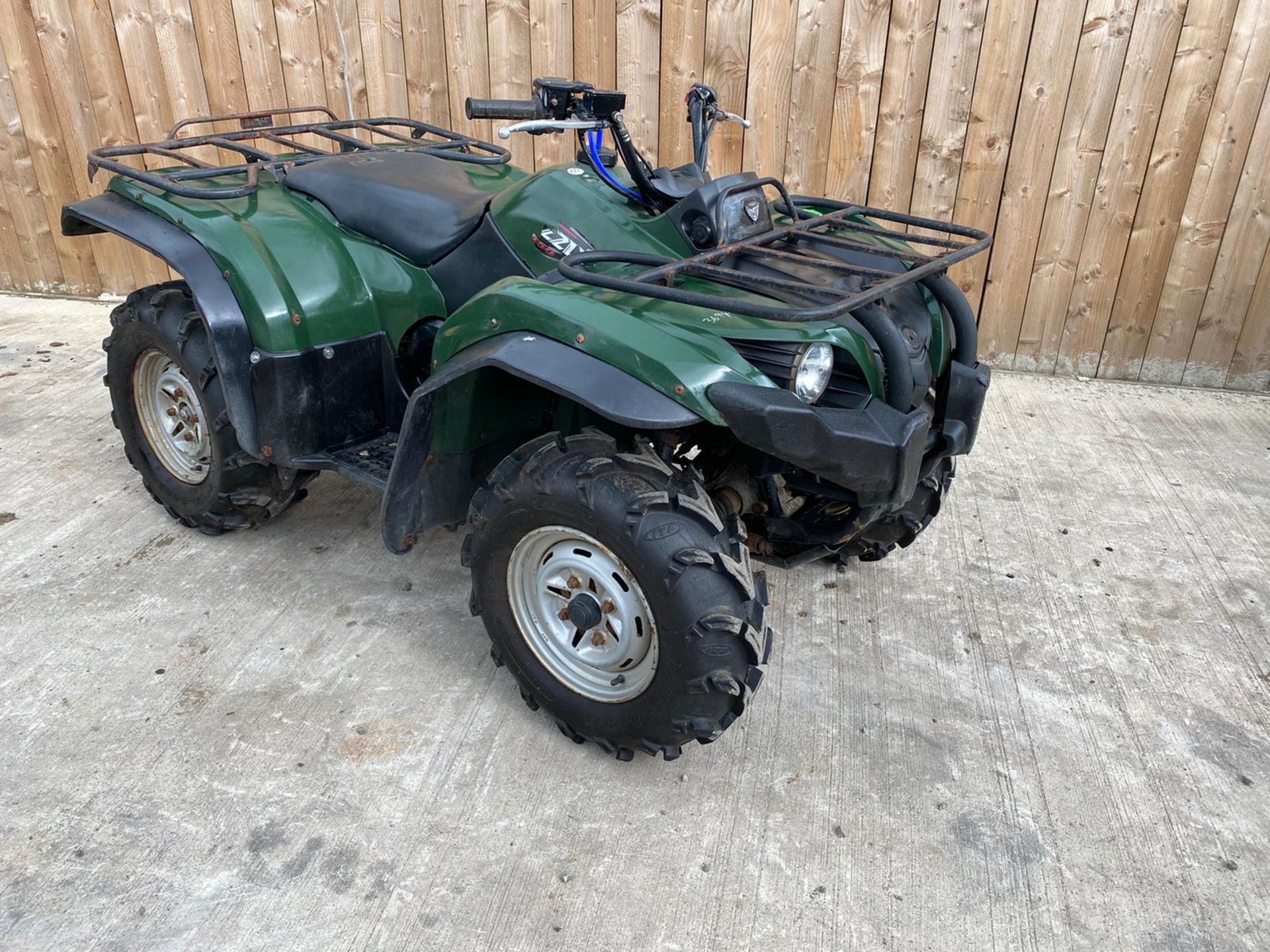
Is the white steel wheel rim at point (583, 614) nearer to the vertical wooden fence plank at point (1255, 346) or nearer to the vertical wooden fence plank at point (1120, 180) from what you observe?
the vertical wooden fence plank at point (1120, 180)

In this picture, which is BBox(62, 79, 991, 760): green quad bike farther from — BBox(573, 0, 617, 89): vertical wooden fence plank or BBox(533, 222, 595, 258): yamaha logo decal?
BBox(573, 0, 617, 89): vertical wooden fence plank

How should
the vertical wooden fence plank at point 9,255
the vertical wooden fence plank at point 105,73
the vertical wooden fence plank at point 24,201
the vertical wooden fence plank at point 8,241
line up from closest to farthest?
the vertical wooden fence plank at point 105,73 → the vertical wooden fence plank at point 24,201 → the vertical wooden fence plank at point 8,241 → the vertical wooden fence plank at point 9,255

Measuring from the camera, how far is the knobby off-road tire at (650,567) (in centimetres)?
231

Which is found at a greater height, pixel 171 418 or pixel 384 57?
pixel 384 57

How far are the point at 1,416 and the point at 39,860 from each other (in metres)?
3.08

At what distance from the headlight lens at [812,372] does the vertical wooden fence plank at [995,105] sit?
3.16 m

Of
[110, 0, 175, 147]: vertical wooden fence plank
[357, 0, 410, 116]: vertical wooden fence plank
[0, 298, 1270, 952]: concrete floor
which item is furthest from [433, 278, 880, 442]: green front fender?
[110, 0, 175, 147]: vertical wooden fence plank

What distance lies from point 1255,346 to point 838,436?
4144 mm

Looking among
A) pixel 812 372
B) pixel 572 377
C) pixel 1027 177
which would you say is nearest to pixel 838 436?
pixel 812 372

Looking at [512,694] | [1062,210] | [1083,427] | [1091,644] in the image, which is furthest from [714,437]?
[1062,210]

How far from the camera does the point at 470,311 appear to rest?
8.32 ft

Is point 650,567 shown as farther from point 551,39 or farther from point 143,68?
point 143,68

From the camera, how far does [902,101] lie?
500 centimetres

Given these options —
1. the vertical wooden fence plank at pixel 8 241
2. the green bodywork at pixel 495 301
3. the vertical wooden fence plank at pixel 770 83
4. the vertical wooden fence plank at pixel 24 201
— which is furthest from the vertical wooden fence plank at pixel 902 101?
the vertical wooden fence plank at pixel 8 241
